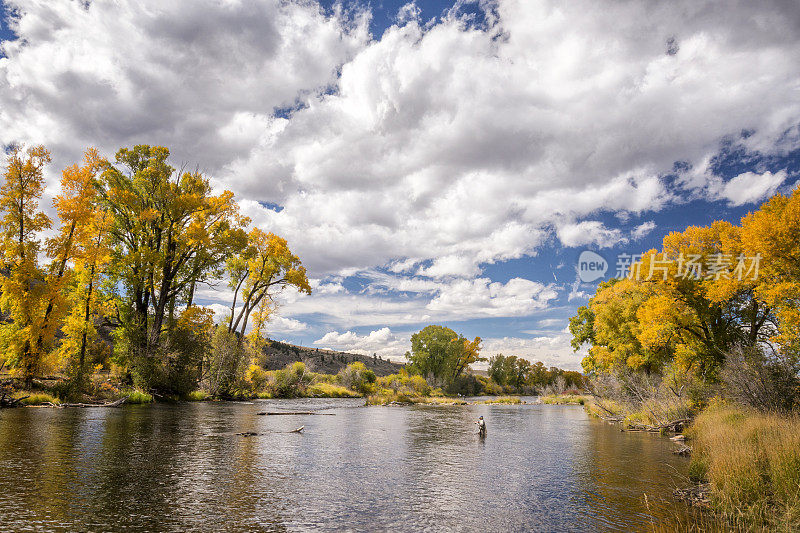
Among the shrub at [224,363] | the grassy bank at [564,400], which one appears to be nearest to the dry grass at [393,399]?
A: the shrub at [224,363]

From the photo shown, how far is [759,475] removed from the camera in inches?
382

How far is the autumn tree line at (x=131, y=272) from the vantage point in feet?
83.3

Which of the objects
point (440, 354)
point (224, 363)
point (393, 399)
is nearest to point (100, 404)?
point (224, 363)

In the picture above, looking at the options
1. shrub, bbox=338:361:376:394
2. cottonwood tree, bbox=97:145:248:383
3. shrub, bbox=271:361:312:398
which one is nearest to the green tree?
shrub, bbox=338:361:376:394

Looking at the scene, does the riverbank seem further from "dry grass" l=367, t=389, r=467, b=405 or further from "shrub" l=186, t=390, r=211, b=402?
"dry grass" l=367, t=389, r=467, b=405

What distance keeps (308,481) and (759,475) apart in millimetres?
11023

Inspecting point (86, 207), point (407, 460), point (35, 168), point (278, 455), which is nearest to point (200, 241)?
point (86, 207)

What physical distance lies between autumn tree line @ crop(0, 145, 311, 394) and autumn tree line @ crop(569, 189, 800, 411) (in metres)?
32.1

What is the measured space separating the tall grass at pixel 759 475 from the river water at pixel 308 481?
1088mm

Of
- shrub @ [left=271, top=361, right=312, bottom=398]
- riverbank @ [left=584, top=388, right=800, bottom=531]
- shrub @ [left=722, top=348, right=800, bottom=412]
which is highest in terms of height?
shrub @ [left=722, top=348, right=800, bottom=412]

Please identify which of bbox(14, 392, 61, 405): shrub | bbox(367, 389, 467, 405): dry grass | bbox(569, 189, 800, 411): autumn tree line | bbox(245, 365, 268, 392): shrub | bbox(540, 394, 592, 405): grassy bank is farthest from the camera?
bbox(540, 394, 592, 405): grassy bank

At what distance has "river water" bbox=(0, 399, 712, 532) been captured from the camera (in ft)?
27.5

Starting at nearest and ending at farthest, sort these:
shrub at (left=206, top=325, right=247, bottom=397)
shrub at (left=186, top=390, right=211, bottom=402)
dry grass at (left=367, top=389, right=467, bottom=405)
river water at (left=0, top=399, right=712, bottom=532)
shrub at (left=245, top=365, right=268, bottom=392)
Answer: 1. river water at (left=0, top=399, right=712, bottom=532)
2. shrub at (left=186, top=390, right=211, bottom=402)
3. shrub at (left=206, top=325, right=247, bottom=397)
4. shrub at (left=245, top=365, right=268, bottom=392)
5. dry grass at (left=367, top=389, right=467, bottom=405)

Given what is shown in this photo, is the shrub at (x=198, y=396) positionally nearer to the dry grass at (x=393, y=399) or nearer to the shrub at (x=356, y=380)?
the dry grass at (x=393, y=399)
